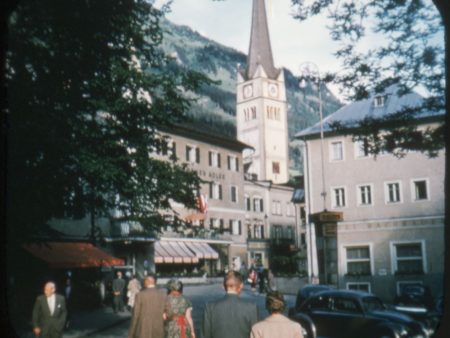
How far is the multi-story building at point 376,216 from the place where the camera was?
14336mm

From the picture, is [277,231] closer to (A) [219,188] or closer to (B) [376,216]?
(A) [219,188]

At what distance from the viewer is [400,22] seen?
7578 millimetres

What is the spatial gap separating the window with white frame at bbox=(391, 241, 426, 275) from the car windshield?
488 cm

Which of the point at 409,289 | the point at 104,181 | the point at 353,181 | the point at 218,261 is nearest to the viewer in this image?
the point at 104,181

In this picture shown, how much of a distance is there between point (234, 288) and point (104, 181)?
572 cm

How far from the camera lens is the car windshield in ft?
32.7

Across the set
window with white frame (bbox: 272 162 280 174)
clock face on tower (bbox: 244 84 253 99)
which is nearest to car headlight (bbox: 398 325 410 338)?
window with white frame (bbox: 272 162 280 174)

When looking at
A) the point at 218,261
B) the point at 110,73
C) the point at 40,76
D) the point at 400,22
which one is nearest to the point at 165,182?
the point at 110,73

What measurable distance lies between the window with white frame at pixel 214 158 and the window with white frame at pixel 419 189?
49.0 ft

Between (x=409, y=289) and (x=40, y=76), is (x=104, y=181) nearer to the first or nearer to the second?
(x=40, y=76)

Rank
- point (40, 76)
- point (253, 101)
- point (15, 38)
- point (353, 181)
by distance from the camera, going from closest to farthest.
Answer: point (15, 38), point (40, 76), point (353, 181), point (253, 101)

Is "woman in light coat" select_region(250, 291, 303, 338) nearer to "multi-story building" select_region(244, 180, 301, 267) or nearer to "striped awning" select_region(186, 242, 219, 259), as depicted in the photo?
"striped awning" select_region(186, 242, 219, 259)

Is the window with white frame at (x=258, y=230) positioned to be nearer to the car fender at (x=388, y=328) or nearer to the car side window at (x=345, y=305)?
the car side window at (x=345, y=305)

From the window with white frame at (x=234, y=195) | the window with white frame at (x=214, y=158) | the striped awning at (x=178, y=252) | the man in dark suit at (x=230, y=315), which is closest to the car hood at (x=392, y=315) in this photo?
the man in dark suit at (x=230, y=315)
